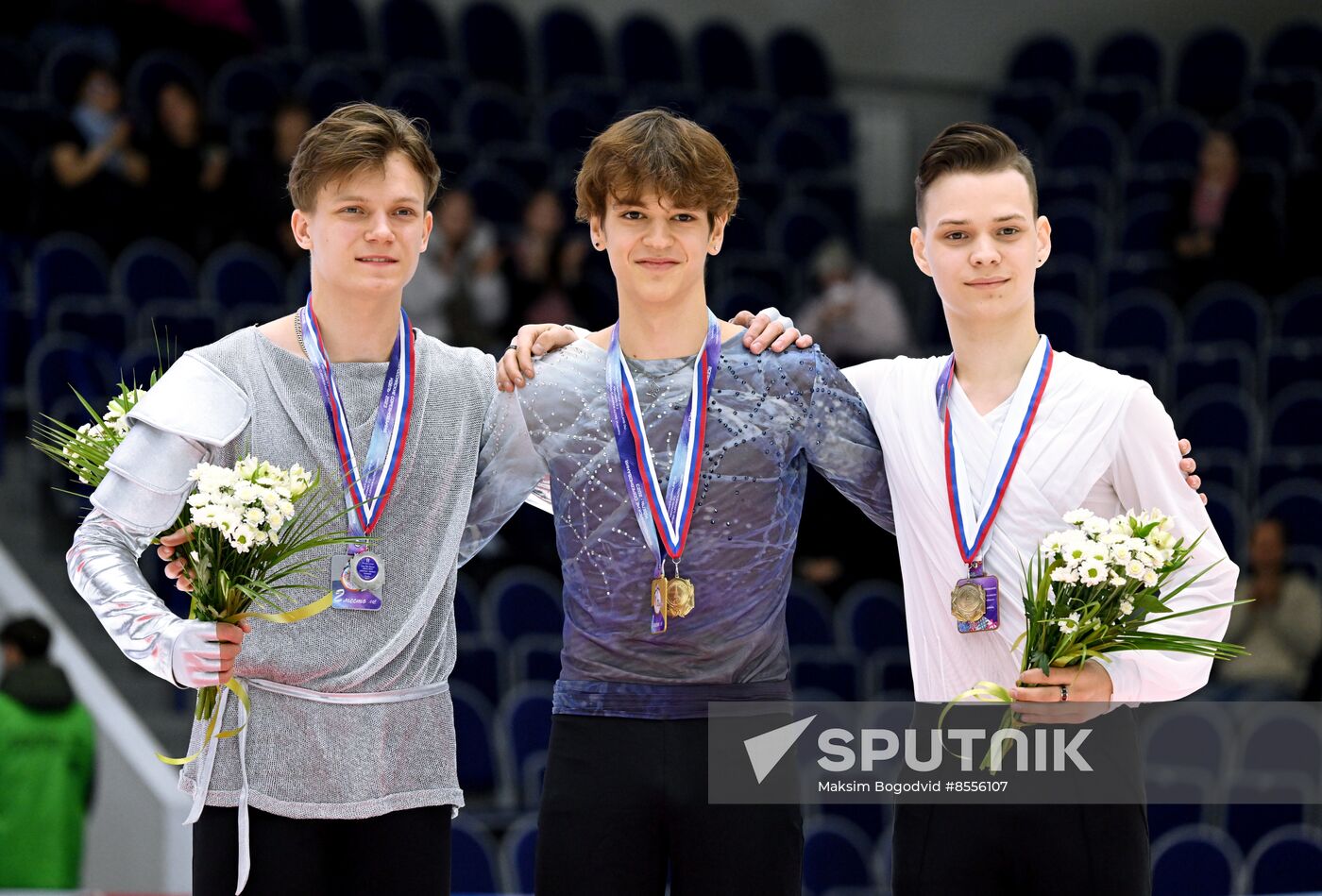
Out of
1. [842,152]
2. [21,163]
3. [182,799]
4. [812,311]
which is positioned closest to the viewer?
[182,799]

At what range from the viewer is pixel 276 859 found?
340 cm

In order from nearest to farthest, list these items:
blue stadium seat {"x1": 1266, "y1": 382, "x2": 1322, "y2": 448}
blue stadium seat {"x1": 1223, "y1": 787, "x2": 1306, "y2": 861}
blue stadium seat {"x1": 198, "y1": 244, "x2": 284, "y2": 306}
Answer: blue stadium seat {"x1": 1223, "y1": 787, "x2": 1306, "y2": 861}
blue stadium seat {"x1": 198, "y1": 244, "x2": 284, "y2": 306}
blue stadium seat {"x1": 1266, "y1": 382, "x2": 1322, "y2": 448}

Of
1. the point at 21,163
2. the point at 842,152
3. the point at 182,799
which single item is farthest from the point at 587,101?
the point at 182,799

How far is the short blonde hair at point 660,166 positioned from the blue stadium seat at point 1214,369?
22.9 feet

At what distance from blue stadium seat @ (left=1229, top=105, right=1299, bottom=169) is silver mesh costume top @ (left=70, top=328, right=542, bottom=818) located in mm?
9083

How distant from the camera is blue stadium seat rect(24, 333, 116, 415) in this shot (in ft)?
26.3

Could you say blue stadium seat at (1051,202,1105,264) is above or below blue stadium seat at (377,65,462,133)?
below

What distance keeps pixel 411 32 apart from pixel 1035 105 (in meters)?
4.53

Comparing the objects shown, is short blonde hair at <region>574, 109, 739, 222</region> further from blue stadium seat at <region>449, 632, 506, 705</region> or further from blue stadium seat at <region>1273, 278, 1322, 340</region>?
blue stadium seat at <region>1273, 278, 1322, 340</region>

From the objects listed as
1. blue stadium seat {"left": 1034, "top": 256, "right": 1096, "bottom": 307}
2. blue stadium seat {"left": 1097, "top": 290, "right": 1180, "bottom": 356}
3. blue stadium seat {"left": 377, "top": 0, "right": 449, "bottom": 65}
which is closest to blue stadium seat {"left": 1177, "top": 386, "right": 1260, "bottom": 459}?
blue stadium seat {"left": 1097, "top": 290, "right": 1180, "bottom": 356}

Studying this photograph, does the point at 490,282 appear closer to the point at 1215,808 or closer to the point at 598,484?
the point at 1215,808

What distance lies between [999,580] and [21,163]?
744cm

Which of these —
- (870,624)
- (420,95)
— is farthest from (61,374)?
(870,624)

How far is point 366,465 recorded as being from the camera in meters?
3.56
